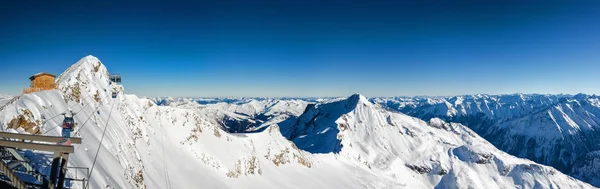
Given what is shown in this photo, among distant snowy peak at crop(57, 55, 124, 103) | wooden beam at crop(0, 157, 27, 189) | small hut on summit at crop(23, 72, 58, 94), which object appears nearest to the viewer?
wooden beam at crop(0, 157, 27, 189)

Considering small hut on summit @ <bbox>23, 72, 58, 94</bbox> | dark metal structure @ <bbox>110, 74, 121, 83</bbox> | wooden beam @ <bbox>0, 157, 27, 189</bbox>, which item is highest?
dark metal structure @ <bbox>110, 74, 121, 83</bbox>

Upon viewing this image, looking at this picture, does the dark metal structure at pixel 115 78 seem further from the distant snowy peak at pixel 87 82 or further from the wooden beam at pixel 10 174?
the wooden beam at pixel 10 174

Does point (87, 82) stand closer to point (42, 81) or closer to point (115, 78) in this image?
point (42, 81)

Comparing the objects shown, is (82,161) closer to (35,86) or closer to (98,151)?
(98,151)

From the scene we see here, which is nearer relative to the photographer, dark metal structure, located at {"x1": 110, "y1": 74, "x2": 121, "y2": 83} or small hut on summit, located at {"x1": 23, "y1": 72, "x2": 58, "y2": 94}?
small hut on summit, located at {"x1": 23, "y1": 72, "x2": 58, "y2": 94}

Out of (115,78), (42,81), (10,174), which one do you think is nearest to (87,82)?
(42,81)

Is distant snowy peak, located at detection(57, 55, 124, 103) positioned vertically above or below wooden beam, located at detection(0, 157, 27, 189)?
above

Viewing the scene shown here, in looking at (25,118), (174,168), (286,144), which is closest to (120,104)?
(174,168)

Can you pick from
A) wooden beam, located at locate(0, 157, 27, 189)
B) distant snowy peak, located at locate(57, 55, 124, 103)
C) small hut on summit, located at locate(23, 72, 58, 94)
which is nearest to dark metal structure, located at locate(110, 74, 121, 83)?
distant snowy peak, located at locate(57, 55, 124, 103)

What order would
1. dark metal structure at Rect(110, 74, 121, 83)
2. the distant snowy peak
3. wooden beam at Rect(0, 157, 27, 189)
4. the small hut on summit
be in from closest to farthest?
wooden beam at Rect(0, 157, 27, 189)
the small hut on summit
the distant snowy peak
dark metal structure at Rect(110, 74, 121, 83)

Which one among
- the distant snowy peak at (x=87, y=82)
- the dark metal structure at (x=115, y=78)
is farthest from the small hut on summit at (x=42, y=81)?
the dark metal structure at (x=115, y=78)

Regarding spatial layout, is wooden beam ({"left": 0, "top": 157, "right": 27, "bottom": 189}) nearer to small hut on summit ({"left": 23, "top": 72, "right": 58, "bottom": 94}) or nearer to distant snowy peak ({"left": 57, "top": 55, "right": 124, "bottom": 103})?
small hut on summit ({"left": 23, "top": 72, "right": 58, "bottom": 94})
